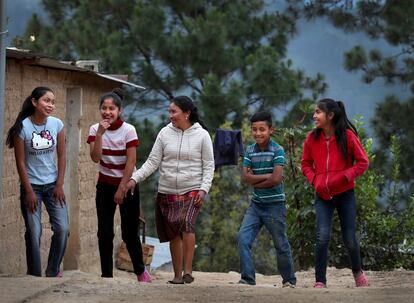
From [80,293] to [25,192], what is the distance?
1.68m

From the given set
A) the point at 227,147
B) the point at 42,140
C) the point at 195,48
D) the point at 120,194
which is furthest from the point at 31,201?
the point at 195,48

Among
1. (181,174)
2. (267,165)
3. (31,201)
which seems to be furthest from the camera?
(267,165)

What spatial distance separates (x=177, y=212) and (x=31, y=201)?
1191 millimetres

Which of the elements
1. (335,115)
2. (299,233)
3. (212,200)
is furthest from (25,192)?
(212,200)

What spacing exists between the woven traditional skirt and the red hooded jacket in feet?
3.36

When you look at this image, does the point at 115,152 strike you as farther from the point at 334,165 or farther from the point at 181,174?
the point at 334,165

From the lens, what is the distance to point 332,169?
7996mm

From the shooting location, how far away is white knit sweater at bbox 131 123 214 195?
805cm

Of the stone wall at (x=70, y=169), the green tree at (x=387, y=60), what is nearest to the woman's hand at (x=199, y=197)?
the stone wall at (x=70, y=169)

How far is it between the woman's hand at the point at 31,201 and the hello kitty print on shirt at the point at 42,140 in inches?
14.8

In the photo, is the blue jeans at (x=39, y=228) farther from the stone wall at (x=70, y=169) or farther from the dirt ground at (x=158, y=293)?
the stone wall at (x=70, y=169)

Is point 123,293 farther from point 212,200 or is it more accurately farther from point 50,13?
point 50,13

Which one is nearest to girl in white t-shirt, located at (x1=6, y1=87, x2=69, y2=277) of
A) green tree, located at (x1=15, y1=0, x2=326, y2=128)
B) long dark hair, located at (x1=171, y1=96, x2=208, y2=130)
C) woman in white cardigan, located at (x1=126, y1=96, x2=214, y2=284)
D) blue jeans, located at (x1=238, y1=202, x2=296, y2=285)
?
woman in white cardigan, located at (x1=126, y1=96, x2=214, y2=284)

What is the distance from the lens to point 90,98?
11.9 metres
